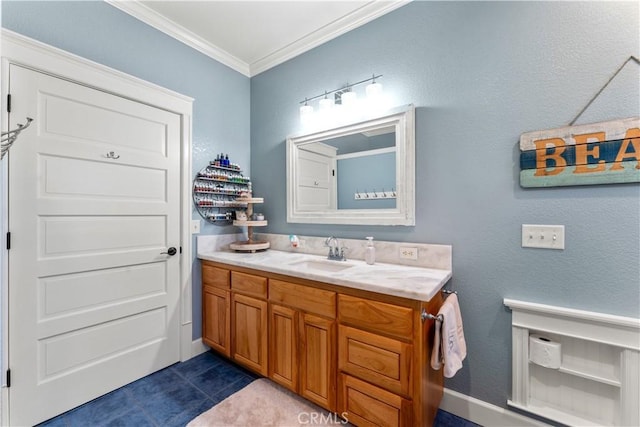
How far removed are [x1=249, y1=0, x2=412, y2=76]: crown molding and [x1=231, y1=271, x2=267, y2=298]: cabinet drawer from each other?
79.0 inches

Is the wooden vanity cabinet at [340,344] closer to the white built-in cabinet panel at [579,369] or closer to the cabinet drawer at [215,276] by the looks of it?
the cabinet drawer at [215,276]

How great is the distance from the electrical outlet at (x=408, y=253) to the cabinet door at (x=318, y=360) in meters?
0.68

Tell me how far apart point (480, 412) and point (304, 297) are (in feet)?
4.10

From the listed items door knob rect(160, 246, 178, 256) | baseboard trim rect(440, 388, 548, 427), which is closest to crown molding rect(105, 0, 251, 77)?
door knob rect(160, 246, 178, 256)

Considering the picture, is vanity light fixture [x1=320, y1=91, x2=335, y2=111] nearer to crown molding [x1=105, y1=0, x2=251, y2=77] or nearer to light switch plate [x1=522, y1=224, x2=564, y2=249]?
crown molding [x1=105, y1=0, x2=251, y2=77]

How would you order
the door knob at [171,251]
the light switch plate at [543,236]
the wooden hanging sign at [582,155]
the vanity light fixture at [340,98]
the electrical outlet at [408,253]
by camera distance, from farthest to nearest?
the door knob at [171,251] → the vanity light fixture at [340,98] → the electrical outlet at [408,253] → the light switch plate at [543,236] → the wooden hanging sign at [582,155]

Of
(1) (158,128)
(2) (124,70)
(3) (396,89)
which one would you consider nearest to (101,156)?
(1) (158,128)

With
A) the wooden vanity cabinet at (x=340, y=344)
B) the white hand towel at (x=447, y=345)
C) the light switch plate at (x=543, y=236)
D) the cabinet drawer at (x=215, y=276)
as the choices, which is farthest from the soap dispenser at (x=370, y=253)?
the cabinet drawer at (x=215, y=276)

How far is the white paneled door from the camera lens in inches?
61.6

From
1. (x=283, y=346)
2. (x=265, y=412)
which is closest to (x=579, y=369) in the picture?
(x=283, y=346)

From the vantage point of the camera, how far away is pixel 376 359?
139 cm

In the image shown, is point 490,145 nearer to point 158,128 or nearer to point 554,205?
point 554,205

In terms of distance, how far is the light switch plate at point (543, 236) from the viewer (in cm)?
140

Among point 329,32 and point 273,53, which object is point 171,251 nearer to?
point 273,53
